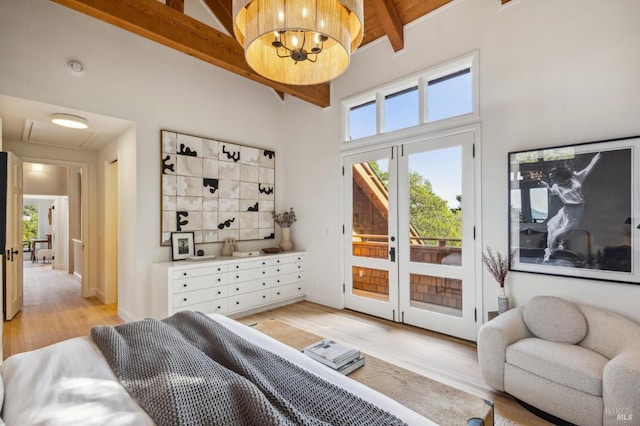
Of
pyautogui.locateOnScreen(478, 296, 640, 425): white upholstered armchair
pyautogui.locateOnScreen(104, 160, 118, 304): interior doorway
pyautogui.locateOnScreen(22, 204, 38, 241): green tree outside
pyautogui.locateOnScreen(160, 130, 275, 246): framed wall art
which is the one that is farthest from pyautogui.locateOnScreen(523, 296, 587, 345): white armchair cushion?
pyautogui.locateOnScreen(22, 204, 38, 241): green tree outside

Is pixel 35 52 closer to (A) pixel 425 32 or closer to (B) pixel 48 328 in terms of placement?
(B) pixel 48 328

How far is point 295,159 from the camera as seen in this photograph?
5.02 metres

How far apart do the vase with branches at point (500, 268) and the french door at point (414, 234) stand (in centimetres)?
18

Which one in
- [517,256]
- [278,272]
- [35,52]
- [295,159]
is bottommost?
[278,272]

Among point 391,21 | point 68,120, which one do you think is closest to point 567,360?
point 391,21

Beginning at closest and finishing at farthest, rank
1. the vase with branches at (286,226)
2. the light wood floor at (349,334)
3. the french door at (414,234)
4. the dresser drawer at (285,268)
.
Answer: the light wood floor at (349,334) < the french door at (414,234) < the dresser drawer at (285,268) < the vase with branches at (286,226)

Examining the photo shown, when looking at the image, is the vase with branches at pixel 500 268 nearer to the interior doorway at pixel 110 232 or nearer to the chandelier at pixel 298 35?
the chandelier at pixel 298 35

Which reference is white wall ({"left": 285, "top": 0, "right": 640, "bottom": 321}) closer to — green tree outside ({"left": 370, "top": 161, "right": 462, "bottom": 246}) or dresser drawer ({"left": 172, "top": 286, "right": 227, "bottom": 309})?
green tree outside ({"left": 370, "top": 161, "right": 462, "bottom": 246})

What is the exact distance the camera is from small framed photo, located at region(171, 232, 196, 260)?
385 centimetres

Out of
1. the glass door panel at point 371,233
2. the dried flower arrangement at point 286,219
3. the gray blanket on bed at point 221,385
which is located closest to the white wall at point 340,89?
the glass door panel at point 371,233

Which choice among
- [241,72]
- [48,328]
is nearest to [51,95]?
[241,72]

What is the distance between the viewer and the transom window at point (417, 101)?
3.34 metres

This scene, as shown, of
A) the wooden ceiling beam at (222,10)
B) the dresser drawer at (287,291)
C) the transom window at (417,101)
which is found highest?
the wooden ceiling beam at (222,10)

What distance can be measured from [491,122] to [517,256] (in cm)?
134
